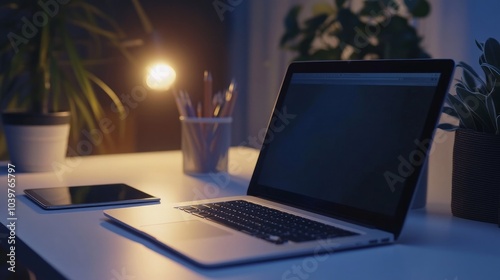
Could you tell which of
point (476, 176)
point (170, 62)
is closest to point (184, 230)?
point (476, 176)

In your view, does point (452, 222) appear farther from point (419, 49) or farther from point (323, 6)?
point (323, 6)

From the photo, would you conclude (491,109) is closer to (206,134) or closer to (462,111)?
(462,111)

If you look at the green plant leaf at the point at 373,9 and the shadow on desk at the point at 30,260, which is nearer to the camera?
the shadow on desk at the point at 30,260

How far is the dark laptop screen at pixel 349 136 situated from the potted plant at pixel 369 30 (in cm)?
52


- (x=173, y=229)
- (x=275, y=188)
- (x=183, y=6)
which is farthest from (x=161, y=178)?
(x=183, y=6)

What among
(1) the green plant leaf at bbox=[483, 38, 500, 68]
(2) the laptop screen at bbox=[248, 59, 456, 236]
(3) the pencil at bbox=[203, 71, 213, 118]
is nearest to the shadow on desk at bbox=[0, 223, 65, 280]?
(2) the laptop screen at bbox=[248, 59, 456, 236]

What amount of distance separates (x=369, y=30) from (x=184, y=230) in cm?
97

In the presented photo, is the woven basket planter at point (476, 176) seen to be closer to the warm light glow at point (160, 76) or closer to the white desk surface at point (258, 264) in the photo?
the white desk surface at point (258, 264)

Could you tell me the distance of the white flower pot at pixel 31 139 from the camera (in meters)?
1.35

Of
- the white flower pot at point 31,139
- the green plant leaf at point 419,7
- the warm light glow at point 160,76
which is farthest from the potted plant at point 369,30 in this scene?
the white flower pot at point 31,139

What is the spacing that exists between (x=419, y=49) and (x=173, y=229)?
3.00 feet

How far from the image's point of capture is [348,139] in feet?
3.00

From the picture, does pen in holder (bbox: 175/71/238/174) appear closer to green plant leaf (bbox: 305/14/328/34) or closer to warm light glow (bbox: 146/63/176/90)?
warm light glow (bbox: 146/63/176/90)

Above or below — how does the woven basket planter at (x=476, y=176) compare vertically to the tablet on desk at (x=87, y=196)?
above
